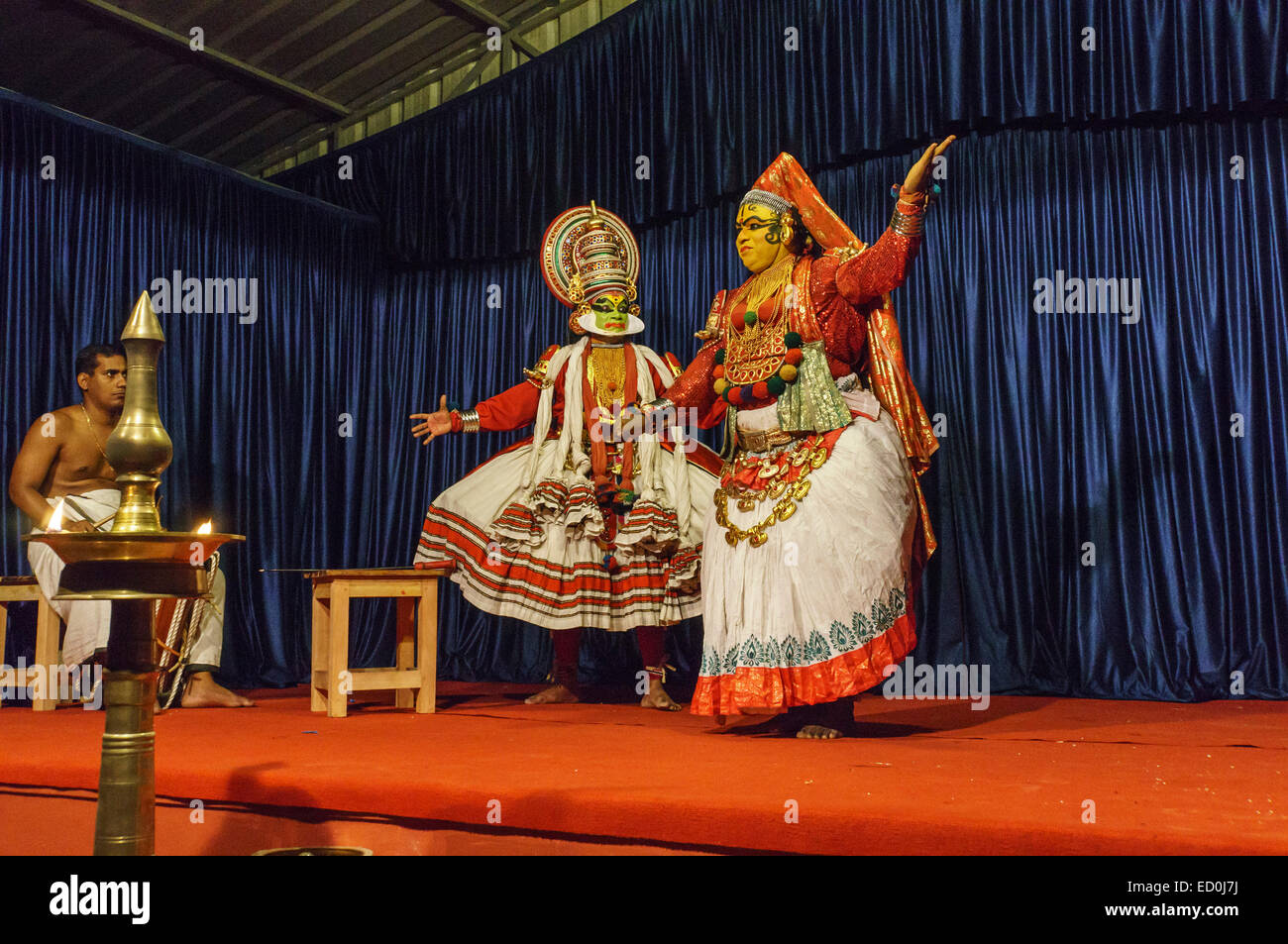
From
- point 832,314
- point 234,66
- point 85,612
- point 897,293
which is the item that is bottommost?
point 85,612

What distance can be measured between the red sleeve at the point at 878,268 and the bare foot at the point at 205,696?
2.78m

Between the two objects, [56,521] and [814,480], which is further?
[814,480]

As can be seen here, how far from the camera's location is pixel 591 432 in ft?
13.9

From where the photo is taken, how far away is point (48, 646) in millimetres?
4133

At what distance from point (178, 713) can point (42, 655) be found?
Result: 2.21 feet

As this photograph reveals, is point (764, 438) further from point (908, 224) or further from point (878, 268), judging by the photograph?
point (908, 224)

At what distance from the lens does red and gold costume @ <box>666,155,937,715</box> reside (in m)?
2.96

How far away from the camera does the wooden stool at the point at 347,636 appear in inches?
150

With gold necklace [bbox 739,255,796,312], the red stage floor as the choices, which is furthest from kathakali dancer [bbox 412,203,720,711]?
the red stage floor

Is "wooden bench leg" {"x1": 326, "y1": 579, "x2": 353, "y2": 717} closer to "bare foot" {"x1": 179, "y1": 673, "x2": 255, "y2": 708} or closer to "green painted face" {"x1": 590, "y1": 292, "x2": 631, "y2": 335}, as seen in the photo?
"bare foot" {"x1": 179, "y1": 673, "x2": 255, "y2": 708}

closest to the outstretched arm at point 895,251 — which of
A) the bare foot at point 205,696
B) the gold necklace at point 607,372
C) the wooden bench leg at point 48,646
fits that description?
the gold necklace at point 607,372

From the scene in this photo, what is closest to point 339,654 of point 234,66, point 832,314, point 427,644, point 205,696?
point 427,644

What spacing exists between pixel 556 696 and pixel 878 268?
219 centimetres

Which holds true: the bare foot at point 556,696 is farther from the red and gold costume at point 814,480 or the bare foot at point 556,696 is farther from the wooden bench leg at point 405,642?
the red and gold costume at point 814,480
